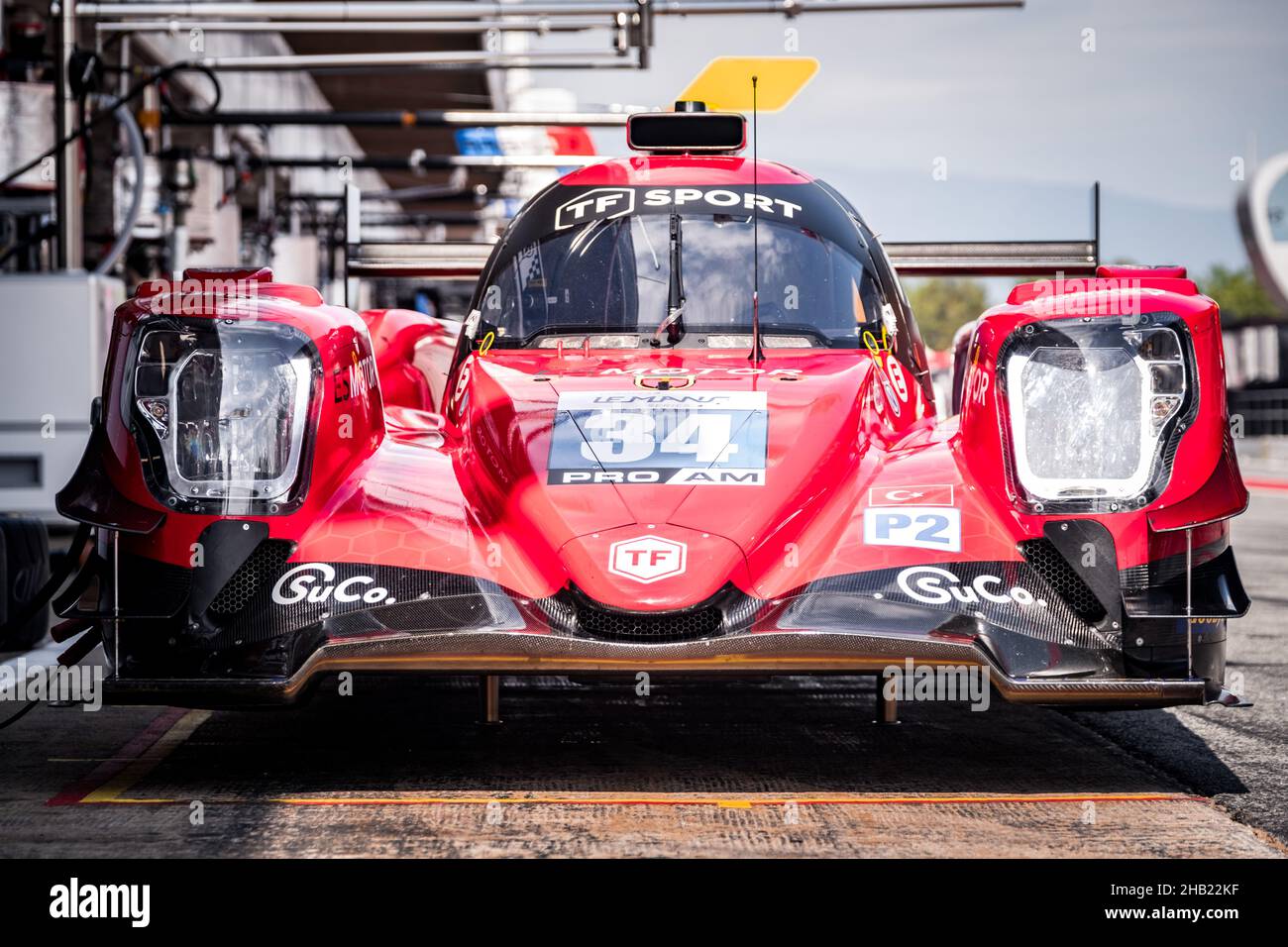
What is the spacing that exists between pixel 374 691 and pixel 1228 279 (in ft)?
548

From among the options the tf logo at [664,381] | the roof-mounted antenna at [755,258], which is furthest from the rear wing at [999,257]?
the tf logo at [664,381]

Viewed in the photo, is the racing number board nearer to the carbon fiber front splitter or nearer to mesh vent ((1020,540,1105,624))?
the carbon fiber front splitter

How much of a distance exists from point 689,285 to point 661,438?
3.95 ft

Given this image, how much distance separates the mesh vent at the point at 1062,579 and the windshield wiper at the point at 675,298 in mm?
1572

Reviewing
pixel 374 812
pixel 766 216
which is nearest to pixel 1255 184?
pixel 766 216

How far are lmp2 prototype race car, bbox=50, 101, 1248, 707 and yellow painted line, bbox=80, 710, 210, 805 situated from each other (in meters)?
0.28

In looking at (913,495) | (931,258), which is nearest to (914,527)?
(913,495)

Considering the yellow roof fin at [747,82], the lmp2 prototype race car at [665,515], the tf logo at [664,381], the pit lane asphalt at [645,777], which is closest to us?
the pit lane asphalt at [645,777]

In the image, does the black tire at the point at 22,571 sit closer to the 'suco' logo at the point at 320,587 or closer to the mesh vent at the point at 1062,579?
the 'suco' logo at the point at 320,587

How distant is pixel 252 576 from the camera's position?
4.43 metres

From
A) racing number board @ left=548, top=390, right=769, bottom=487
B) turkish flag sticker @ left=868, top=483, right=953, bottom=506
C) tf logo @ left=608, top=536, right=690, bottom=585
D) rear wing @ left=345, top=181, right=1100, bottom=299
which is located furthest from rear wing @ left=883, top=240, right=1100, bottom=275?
tf logo @ left=608, top=536, right=690, bottom=585

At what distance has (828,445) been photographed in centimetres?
468

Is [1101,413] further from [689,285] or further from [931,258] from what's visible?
[931,258]

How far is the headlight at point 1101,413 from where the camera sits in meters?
4.40
